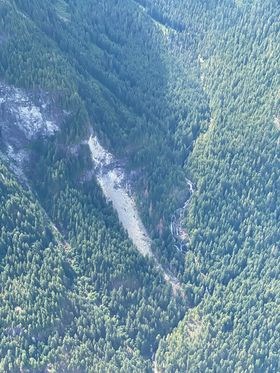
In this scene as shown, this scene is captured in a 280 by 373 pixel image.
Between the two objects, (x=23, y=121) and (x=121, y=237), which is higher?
(x=23, y=121)

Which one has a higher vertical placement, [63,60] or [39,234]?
[63,60]

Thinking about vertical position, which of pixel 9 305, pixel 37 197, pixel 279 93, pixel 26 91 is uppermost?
pixel 279 93

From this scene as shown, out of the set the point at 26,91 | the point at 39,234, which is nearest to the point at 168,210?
the point at 39,234

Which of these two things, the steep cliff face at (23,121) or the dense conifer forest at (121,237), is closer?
the dense conifer forest at (121,237)

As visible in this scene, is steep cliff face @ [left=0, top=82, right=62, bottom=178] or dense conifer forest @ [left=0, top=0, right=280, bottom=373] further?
steep cliff face @ [left=0, top=82, right=62, bottom=178]

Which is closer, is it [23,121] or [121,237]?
[121,237]

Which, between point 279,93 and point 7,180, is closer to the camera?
point 7,180

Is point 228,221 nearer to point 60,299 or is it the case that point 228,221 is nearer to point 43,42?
Result: point 60,299

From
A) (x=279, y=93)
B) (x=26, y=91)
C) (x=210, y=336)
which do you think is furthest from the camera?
(x=279, y=93)
